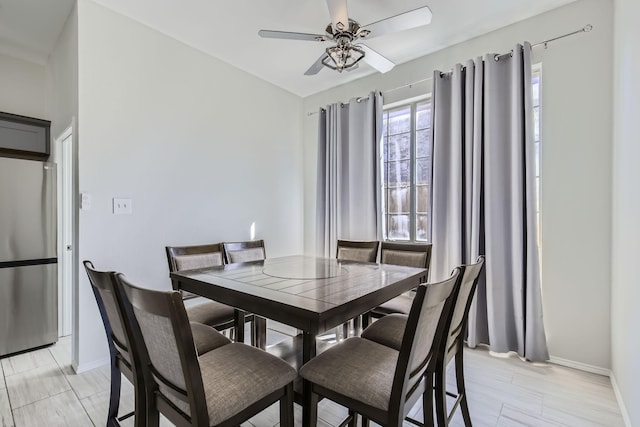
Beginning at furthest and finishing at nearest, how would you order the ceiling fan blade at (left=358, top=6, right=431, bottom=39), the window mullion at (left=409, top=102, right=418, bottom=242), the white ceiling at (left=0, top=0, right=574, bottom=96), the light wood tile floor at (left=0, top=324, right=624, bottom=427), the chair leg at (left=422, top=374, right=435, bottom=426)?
Result: the window mullion at (left=409, top=102, right=418, bottom=242) → the white ceiling at (left=0, top=0, right=574, bottom=96) → the ceiling fan blade at (left=358, top=6, right=431, bottom=39) → the light wood tile floor at (left=0, top=324, right=624, bottom=427) → the chair leg at (left=422, top=374, right=435, bottom=426)

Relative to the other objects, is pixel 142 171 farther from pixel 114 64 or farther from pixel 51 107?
pixel 51 107

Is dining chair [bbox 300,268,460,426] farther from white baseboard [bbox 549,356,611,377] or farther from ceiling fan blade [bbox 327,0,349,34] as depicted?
white baseboard [bbox 549,356,611,377]

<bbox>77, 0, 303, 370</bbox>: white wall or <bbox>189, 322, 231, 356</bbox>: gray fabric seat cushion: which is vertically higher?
<bbox>77, 0, 303, 370</bbox>: white wall

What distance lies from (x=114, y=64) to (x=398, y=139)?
2.79 meters

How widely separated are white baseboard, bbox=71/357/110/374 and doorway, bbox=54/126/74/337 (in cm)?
92

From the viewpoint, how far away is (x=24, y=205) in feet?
8.55

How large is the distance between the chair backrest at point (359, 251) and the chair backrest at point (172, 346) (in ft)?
5.76

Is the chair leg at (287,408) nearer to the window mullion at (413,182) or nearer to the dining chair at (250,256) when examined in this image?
the dining chair at (250,256)

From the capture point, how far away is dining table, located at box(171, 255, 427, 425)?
4.07 ft

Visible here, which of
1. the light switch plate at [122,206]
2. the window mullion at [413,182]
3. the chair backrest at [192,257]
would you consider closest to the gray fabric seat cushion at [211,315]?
the chair backrest at [192,257]

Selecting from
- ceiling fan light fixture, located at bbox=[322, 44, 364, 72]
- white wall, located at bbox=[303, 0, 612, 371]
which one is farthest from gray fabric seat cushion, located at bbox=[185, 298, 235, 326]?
white wall, located at bbox=[303, 0, 612, 371]

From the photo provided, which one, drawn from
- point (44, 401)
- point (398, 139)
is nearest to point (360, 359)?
point (44, 401)

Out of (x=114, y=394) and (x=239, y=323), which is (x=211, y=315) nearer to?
(x=239, y=323)

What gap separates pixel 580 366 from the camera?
7.50 ft
